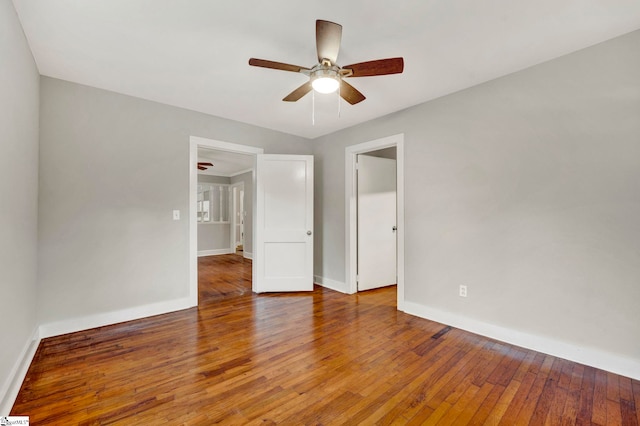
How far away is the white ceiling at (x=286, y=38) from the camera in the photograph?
5.76 ft

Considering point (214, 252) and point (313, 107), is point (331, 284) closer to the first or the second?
point (313, 107)

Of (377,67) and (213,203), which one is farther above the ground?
(377,67)

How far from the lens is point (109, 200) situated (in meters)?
2.91

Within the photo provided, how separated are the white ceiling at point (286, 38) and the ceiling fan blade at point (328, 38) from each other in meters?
0.21

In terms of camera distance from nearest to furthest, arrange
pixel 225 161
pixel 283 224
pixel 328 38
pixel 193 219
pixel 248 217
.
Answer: pixel 328 38, pixel 193 219, pixel 283 224, pixel 225 161, pixel 248 217

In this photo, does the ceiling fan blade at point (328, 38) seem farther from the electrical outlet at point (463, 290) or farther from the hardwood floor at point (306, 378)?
the electrical outlet at point (463, 290)

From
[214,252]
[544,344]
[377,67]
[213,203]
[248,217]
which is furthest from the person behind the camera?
[213,203]

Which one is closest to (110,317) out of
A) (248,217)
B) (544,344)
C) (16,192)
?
(16,192)

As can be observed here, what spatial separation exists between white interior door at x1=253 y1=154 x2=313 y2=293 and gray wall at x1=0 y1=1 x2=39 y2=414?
232 cm

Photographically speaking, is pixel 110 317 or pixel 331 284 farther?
pixel 331 284

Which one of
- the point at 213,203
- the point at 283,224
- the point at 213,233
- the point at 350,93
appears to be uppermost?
the point at 350,93

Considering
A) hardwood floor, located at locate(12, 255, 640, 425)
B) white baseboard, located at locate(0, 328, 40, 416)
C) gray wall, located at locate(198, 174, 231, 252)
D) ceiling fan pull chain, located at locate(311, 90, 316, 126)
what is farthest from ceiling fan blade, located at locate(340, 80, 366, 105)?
gray wall, located at locate(198, 174, 231, 252)

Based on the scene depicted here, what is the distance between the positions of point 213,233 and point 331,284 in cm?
498

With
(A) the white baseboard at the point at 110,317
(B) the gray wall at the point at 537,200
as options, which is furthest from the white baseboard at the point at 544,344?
(A) the white baseboard at the point at 110,317
